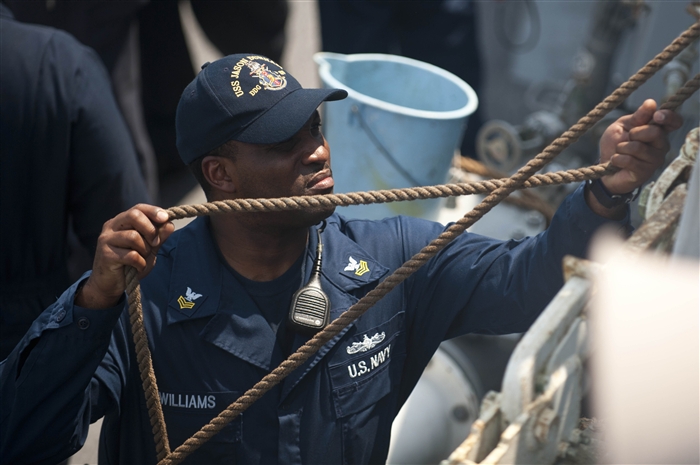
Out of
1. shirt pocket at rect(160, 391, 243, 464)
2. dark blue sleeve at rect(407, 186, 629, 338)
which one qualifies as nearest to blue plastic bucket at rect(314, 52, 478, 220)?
dark blue sleeve at rect(407, 186, 629, 338)

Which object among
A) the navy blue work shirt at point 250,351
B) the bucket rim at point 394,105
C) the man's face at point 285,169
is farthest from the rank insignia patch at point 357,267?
the bucket rim at point 394,105

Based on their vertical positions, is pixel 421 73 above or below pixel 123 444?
above

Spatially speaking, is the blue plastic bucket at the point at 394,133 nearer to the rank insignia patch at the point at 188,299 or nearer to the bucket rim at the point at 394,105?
the bucket rim at the point at 394,105

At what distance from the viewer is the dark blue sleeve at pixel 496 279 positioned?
5.27 feet

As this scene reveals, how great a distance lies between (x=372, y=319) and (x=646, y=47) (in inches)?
89.1

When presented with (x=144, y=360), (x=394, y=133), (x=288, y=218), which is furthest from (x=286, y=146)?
(x=394, y=133)

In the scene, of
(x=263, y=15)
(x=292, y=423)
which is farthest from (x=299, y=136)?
(x=263, y=15)

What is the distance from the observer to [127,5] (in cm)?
337

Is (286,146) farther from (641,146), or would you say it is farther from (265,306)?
(641,146)

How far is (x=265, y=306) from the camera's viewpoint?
171cm

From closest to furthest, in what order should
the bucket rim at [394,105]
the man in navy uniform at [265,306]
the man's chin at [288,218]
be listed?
the man in navy uniform at [265,306] → the man's chin at [288,218] → the bucket rim at [394,105]

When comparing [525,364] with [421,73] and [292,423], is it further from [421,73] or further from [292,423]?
[421,73]

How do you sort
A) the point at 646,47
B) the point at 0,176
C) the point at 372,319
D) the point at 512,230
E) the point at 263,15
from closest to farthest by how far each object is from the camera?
the point at 372,319 < the point at 0,176 < the point at 512,230 < the point at 646,47 < the point at 263,15

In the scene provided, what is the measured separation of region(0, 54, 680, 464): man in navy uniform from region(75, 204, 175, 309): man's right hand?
29 millimetres
